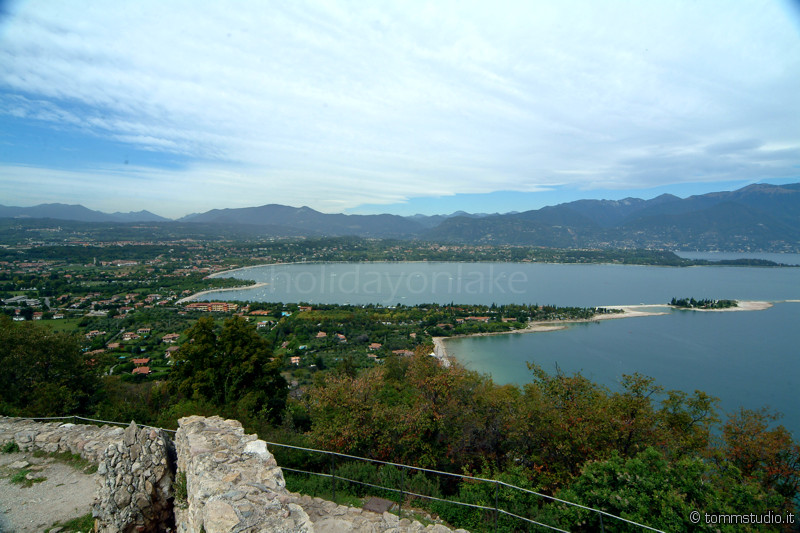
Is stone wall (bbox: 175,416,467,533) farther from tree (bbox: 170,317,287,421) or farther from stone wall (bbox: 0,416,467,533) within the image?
tree (bbox: 170,317,287,421)

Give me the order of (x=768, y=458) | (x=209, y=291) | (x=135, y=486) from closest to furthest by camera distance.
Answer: (x=135, y=486) < (x=768, y=458) < (x=209, y=291)

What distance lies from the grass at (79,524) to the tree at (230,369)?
14.5 feet

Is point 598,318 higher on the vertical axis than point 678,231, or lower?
lower

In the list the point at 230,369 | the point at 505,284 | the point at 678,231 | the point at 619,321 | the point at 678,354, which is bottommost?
the point at 678,354

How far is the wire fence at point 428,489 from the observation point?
3.87 meters

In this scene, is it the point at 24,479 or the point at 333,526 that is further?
the point at 24,479

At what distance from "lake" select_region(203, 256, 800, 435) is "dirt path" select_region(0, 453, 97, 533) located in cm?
1405

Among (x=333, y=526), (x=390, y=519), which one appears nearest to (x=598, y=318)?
(x=390, y=519)

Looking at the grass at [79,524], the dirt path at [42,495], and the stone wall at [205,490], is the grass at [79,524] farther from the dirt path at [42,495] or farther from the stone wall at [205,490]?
the stone wall at [205,490]

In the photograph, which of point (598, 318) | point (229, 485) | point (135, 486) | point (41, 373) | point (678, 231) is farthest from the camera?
point (678, 231)

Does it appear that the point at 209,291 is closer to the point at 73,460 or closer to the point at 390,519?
the point at 73,460

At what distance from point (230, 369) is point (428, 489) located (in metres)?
6.55

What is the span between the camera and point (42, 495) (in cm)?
439

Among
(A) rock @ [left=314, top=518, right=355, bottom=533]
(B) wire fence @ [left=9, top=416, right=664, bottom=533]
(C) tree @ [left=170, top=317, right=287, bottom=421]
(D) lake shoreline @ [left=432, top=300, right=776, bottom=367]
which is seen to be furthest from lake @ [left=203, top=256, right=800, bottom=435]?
(A) rock @ [left=314, top=518, right=355, bottom=533]
